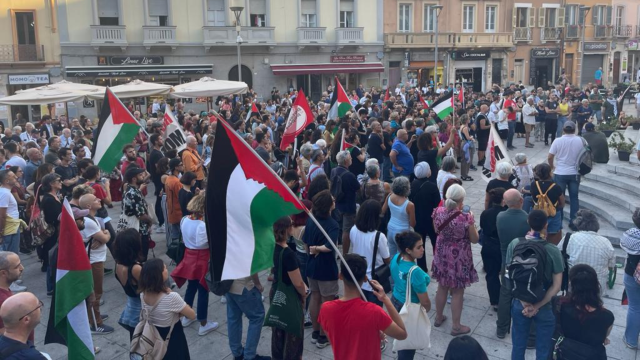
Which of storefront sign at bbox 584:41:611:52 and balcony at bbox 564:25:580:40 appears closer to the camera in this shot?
balcony at bbox 564:25:580:40

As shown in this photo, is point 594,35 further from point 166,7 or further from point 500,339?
point 500,339

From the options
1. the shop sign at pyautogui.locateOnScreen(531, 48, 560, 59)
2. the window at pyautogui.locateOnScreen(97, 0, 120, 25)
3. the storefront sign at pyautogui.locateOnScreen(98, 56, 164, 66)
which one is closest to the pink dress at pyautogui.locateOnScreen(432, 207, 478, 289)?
the storefront sign at pyautogui.locateOnScreen(98, 56, 164, 66)

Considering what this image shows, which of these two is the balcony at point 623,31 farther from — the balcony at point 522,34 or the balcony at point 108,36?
the balcony at point 108,36

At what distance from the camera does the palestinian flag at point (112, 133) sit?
26.7ft

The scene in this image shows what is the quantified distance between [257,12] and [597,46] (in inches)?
993

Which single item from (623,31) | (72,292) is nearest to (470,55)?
(623,31)

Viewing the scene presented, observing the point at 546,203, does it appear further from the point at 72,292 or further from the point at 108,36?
the point at 108,36

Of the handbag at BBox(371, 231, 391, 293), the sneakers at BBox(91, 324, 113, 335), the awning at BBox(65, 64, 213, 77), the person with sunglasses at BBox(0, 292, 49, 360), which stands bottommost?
the sneakers at BBox(91, 324, 113, 335)

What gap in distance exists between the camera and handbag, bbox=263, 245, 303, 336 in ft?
15.3

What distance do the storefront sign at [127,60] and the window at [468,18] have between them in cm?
1900

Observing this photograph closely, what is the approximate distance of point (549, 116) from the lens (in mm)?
15266

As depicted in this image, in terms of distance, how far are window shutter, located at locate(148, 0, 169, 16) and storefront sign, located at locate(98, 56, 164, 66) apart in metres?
2.19

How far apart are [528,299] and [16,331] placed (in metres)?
3.86

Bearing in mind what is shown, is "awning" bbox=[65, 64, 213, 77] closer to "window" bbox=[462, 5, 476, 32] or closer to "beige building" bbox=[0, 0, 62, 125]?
"beige building" bbox=[0, 0, 62, 125]
